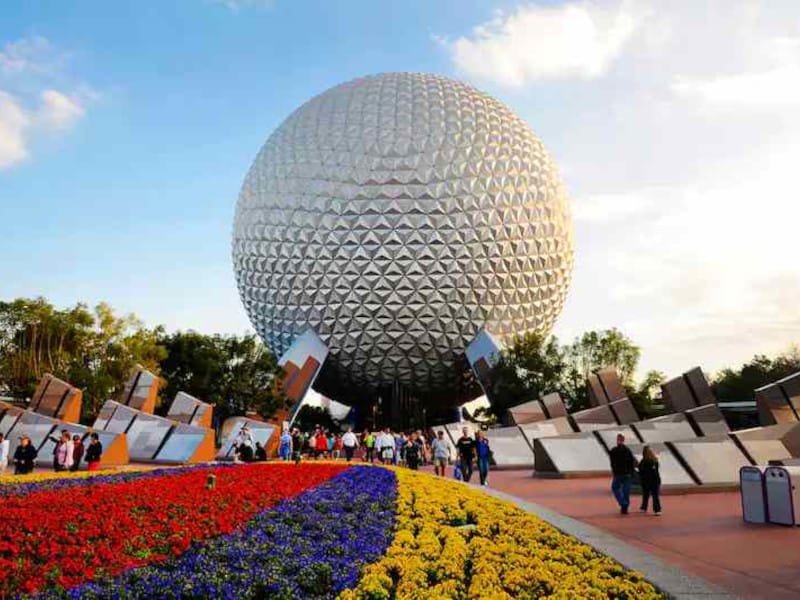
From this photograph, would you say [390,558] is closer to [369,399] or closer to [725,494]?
[725,494]

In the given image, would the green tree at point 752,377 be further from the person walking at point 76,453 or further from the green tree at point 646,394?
the person walking at point 76,453

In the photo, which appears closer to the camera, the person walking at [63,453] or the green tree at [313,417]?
the person walking at [63,453]

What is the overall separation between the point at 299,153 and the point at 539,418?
16805 millimetres

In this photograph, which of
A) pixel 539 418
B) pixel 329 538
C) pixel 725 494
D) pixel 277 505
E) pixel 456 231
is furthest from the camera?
pixel 456 231

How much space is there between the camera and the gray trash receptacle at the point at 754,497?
9680mm

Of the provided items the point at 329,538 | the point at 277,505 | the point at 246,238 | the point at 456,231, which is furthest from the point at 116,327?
the point at 329,538

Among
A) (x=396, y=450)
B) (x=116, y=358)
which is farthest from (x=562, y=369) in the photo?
(x=116, y=358)

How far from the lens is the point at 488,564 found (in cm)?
638

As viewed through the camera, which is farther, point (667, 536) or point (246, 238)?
point (246, 238)

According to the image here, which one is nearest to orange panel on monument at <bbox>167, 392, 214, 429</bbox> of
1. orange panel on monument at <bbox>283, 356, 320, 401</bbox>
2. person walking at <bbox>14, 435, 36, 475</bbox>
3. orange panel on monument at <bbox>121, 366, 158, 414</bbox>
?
orange panel on monument at <bbox>121, 366, 158, 414</bbox>

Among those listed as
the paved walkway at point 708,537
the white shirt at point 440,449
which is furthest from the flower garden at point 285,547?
the white shirt at point 440,449

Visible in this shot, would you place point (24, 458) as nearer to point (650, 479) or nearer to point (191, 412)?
point (191, 412)

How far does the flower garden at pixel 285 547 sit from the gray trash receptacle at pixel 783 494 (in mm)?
3073

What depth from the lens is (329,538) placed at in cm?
781
